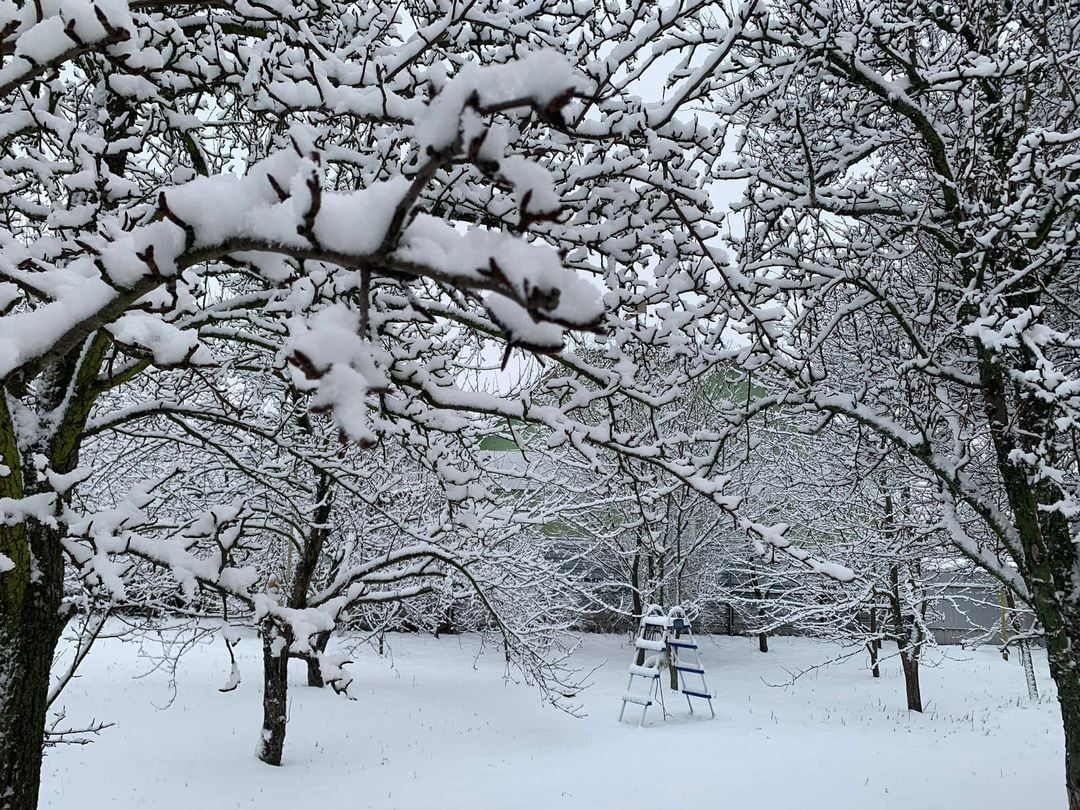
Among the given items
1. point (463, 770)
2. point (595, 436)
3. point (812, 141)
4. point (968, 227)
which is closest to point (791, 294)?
point (968, 227)

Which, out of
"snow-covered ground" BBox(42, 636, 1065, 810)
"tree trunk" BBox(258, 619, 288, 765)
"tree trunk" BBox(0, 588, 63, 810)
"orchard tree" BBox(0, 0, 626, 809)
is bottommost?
"snow-covered ground" BBox(42, 636, 1065, 810)

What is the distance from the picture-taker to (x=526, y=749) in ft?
36.2

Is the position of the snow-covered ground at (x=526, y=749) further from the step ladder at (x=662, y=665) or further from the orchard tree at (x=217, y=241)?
the orchard tree at (x=217, y=241)

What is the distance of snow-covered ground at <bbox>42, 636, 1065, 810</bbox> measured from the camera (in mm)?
8219

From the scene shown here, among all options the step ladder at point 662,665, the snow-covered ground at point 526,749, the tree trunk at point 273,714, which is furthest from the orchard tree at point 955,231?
the step ladder at point 662,665

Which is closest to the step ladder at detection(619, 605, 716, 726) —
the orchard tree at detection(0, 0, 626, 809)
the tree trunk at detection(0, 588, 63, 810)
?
the orchard tree at detection(0, 0, 626, 809)

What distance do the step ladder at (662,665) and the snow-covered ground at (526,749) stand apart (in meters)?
0.43

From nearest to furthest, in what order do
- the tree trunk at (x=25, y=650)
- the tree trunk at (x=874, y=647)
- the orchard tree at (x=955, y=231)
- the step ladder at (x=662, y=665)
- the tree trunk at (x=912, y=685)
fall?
the tree trunk at (x=25, y=650) → the orchard tree at (x=955, y=231) → the step ladder at (x=662, y=665) → the tree trunk at (x=912, y=685) → the tree trunk at (x=874, y=647)

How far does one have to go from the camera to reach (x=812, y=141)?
564 cm

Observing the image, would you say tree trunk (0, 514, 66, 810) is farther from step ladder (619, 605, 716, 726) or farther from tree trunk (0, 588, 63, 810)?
step ladder (619, 605, 716, 726)

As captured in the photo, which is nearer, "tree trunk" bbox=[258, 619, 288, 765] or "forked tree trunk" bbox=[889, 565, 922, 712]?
"tree trunk" bbox=[258, 619, 288, 765]

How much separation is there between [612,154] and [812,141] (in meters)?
2.84

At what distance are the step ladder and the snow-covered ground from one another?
43 cm

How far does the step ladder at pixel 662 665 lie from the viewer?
12.9 metres
